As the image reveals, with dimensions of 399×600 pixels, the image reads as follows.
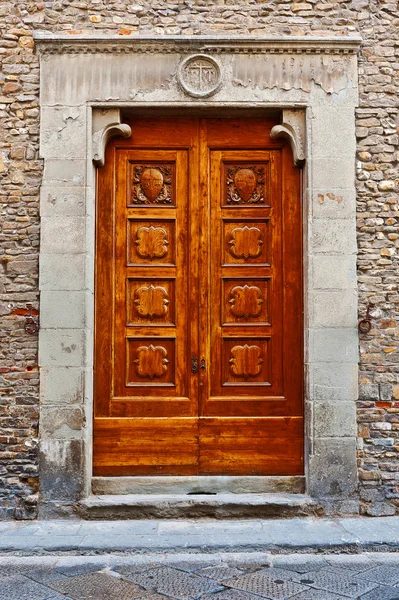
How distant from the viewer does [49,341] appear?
534 centimetres

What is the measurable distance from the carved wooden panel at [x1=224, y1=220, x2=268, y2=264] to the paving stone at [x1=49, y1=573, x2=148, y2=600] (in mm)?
2752

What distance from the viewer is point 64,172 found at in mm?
5438

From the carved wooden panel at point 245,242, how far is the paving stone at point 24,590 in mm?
2955

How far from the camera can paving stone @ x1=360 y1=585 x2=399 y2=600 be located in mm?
3808

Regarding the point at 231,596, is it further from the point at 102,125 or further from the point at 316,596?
the point at 102,125

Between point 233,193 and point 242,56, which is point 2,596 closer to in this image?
point 233,193

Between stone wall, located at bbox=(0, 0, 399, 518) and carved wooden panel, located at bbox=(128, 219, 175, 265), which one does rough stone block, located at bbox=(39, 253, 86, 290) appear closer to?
stone wall, located at bbox=(0, 0, 399, 518)

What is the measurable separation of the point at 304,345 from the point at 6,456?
104 inches

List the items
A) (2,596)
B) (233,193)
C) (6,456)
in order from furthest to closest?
(233,193)
(6,456)
(2,596)

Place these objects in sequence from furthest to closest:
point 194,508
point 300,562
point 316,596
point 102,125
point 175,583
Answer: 1. point 102,125
2. point 194,508
3. point 300,562
4. point 175,583
5. point 316,596

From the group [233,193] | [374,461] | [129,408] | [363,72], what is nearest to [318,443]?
[374,461]

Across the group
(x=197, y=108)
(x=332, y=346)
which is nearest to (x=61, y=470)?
(x=332, y=346)

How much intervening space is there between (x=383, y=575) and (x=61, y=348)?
294 centimetres

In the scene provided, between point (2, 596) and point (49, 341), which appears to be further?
point (49, 341)
